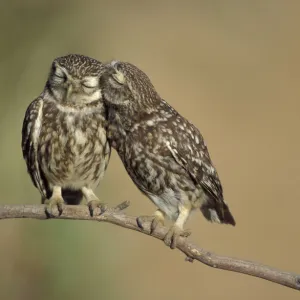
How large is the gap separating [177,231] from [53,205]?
0.52m

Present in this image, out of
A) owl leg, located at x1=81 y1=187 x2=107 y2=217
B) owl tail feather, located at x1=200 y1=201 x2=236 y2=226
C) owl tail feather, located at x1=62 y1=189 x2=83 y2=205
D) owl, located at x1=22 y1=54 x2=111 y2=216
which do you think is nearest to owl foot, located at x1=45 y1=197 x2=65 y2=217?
owl, located at x1=22 y1=54 x2=111 y2=216

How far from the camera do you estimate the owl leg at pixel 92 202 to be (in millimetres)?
2890

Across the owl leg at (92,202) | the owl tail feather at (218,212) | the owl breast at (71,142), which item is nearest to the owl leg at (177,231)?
the owl tail feather at (218,212)

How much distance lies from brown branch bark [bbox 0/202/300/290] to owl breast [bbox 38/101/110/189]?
304mm

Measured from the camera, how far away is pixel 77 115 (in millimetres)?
3131

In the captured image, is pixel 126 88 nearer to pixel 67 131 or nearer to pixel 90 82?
pixel 90 82

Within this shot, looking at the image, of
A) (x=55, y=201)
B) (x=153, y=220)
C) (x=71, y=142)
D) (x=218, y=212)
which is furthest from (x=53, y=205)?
(x=218, y=212)

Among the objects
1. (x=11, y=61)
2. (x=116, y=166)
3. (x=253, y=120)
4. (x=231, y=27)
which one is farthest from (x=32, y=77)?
(x=231, y=27)

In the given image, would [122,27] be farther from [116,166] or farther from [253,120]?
[116,166]

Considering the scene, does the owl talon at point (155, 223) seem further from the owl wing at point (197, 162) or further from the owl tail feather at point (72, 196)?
the owl tail feather at point (72, 196)

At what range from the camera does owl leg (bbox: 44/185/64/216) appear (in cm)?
291

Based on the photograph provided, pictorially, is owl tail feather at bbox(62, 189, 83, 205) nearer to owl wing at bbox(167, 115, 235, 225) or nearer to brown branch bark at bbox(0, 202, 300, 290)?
brown branch bark at bbox(0, 202, 300, 290)

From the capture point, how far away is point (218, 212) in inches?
124

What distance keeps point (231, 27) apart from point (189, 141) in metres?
6.53
